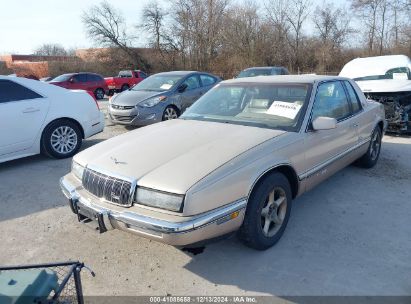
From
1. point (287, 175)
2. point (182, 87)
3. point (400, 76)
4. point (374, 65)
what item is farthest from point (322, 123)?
point (374, 65)

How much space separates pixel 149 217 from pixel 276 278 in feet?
3.85

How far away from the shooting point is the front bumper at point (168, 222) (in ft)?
8.31

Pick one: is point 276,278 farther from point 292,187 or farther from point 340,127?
point 340,127

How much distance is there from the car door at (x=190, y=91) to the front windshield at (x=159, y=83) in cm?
30

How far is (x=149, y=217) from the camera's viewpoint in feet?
8.56

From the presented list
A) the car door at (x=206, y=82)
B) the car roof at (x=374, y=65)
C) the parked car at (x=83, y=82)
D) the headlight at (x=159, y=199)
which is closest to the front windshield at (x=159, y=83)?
the car door at (x=206, y=82)

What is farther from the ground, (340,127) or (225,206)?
(340,127)

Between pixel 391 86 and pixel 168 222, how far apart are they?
681 cm

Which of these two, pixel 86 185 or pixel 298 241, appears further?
pixel 298 241

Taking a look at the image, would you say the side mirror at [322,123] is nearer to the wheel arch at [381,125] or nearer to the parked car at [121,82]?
the wheel arch at [381,125]

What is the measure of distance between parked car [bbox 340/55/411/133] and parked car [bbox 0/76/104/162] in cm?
603

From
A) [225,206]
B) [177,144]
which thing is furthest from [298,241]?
[177,144]

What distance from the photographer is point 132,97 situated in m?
8.90

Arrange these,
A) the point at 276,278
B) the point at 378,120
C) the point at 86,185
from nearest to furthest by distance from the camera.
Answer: the point at 276,278 < the point at 86,185 < the point at 378,120
